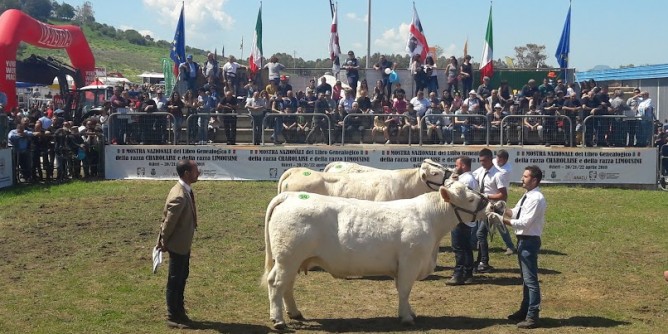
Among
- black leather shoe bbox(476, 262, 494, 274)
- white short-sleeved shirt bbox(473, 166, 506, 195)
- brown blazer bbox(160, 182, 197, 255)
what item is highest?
white short-sleeved shirt bbox(473, 166, 506, 195)

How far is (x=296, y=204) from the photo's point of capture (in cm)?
993

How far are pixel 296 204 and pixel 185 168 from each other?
4.59 ft

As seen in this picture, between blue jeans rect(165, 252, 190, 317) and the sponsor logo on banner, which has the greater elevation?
the sponsor logo on banner

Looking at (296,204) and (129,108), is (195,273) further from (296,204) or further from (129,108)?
(129,108)

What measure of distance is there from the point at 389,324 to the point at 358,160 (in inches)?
559

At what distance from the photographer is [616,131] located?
80.0ft

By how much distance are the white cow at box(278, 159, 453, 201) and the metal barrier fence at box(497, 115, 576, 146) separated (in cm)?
1100

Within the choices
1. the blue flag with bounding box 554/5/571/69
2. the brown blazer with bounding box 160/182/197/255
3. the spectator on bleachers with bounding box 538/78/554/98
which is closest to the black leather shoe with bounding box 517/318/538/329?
the brown blazer with bounding box 160/182/197/255

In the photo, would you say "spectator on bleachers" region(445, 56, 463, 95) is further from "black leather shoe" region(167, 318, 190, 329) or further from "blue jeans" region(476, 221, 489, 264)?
"black leather shoe" region(167, 318, 190, 329)

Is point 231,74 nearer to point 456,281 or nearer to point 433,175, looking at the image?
point 433,175

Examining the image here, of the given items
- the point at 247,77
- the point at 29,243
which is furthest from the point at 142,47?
the point at 29,243

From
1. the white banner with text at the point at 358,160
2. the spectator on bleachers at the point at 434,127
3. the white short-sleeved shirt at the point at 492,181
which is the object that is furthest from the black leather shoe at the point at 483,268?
the spectator on bleachers at the point at 434,127

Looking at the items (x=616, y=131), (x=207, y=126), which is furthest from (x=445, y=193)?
(x=616, y=131)

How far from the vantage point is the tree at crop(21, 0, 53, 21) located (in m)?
123
